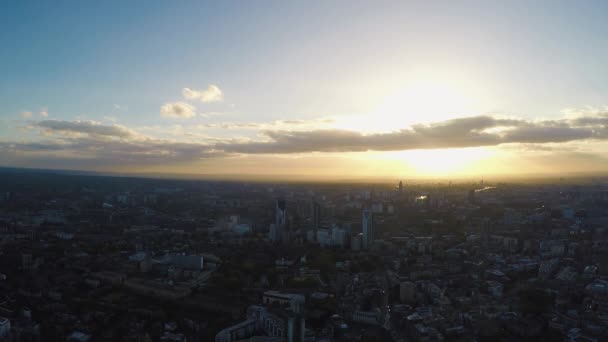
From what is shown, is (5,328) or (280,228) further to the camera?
(280,228)

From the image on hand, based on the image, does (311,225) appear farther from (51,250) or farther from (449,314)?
(449,314)

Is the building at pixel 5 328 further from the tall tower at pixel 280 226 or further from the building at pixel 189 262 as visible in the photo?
the tall tower at pixel 280 226

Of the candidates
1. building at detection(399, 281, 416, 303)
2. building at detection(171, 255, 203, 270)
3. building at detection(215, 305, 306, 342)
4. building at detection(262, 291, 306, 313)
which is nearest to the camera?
building at detection(215, 305, 306, 342)

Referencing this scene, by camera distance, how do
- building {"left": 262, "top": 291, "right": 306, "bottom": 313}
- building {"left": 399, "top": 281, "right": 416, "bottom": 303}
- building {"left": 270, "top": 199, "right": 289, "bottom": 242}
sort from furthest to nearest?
building {"left": 270, "top": 199, "right": 289, "bottom": 242}, building {"left": 399, "top": 281, "right": 416, "bottom": 303}, building {"left": 262, "top": 291, "right": 306, "bottom": 313}

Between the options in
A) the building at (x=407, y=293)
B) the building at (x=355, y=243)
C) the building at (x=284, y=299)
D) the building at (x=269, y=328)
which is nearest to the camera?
the building at (x=269, y=328)

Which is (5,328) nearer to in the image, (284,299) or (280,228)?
(284,299)

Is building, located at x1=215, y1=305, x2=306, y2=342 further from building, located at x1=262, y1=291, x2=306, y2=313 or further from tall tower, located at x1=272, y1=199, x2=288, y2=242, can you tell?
tall tower, located at x1=272, y1=199, x2=288, y2=242

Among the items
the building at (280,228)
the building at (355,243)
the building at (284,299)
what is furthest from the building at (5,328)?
the building at (355,243)

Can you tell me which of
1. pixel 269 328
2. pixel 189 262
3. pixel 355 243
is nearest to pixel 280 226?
pixel 355 243

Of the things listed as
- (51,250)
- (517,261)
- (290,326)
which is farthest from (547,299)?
(51,250)

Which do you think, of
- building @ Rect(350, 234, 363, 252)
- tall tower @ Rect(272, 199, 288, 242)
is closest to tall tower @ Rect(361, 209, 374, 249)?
building @ Rect(350, 234, 363, 252)

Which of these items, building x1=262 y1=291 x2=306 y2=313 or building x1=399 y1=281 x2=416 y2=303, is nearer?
building x1=262 y1=291 x2=306 y2=313
